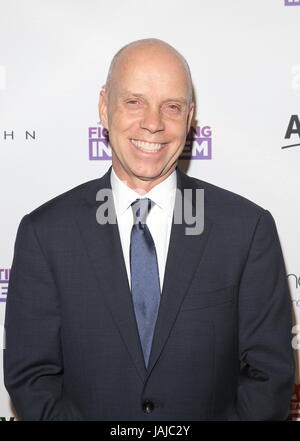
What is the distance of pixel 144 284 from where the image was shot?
143 centimetres

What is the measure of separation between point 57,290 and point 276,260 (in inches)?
22.7

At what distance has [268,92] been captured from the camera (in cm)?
192

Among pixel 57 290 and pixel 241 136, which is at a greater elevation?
pixel 241 136

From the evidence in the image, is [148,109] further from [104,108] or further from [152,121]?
[104,108]

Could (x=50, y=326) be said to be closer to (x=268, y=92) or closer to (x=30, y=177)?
(x=30, y=177)

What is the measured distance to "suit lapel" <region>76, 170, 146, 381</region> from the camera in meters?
1.38

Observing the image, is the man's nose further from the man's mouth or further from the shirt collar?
the shirt collar

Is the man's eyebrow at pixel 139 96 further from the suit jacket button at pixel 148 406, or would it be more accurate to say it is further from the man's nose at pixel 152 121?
the suit jacket button at pixel 148 406

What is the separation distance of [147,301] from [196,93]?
832 mm

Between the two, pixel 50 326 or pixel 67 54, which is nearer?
pixel 50 326

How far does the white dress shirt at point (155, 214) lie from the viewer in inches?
58.7

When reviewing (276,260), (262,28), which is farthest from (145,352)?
(262,28)

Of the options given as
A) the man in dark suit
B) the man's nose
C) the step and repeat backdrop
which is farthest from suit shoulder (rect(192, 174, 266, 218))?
the step and repeat backdrop

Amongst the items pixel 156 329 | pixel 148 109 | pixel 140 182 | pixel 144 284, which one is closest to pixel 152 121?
pixel 148 109
